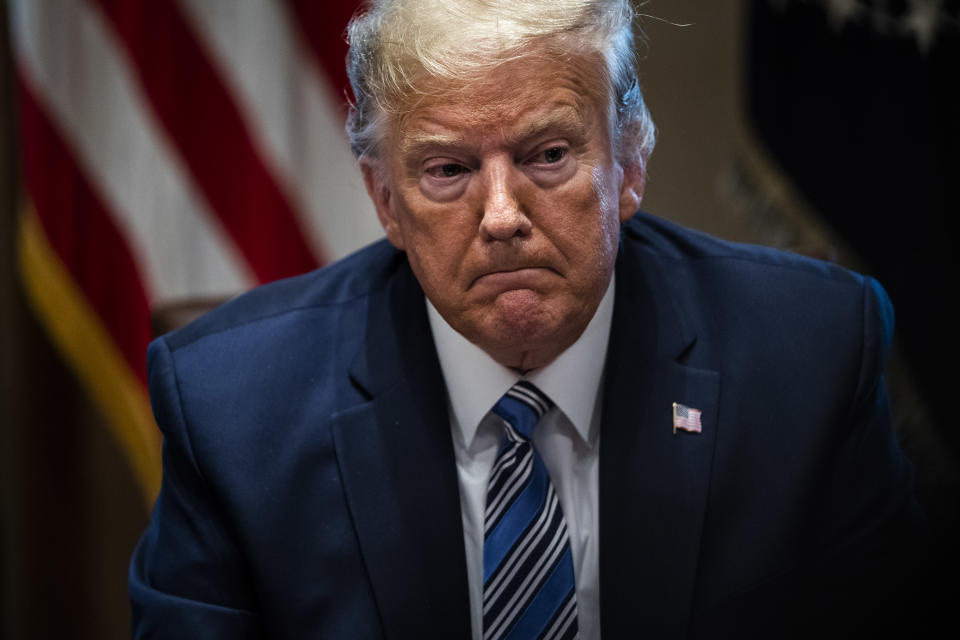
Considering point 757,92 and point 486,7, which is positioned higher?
point 486,7

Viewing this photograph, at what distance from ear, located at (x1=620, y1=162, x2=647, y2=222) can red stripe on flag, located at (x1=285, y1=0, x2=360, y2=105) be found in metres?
1.47

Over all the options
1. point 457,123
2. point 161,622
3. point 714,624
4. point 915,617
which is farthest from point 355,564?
point 915,617

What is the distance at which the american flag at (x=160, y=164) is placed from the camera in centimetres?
273

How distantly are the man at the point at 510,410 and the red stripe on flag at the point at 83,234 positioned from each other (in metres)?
1.29

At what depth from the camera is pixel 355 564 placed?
4.71 ft

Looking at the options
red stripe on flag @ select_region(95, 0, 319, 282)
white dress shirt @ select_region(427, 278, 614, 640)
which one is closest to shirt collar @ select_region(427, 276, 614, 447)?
white dress shirt @ select_region(427, 278, 614, 640)

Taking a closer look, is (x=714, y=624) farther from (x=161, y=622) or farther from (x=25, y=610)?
(x=25, y=610)

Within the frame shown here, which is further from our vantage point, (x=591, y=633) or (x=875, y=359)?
(x=875, y=359)

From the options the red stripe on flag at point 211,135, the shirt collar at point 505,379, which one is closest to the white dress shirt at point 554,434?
the shirt collar at point 505,379

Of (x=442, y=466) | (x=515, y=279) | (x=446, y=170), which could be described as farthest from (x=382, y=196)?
(x=442, y=466)

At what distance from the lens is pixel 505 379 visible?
153 cm

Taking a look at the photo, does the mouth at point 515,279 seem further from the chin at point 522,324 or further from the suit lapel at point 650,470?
the suit lapel at point 650,470

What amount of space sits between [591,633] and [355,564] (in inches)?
15.3

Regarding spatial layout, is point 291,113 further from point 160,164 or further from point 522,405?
point 522,405
